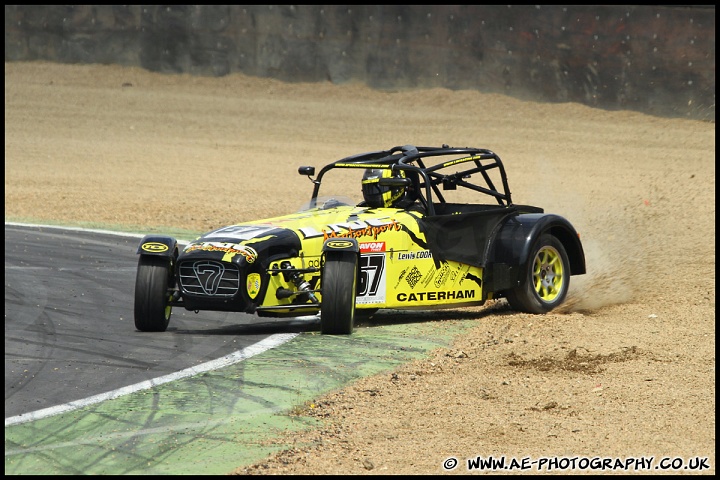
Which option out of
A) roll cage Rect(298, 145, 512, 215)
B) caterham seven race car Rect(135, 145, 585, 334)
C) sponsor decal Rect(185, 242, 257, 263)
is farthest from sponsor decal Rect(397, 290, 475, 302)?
sponsor decal Rect(185, 242, 257, 263)

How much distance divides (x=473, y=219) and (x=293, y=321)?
191 centimetres

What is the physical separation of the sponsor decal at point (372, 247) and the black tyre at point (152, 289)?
164 cm

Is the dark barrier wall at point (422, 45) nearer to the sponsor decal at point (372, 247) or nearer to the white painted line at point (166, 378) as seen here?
the sponsor decal at point (372, 247)

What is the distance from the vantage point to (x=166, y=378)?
7988 mm

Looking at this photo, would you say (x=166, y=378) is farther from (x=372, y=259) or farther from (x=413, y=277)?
(x=413, y=277)

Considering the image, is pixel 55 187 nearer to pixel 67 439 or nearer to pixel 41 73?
pixel 41 73

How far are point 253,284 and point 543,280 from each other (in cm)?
313

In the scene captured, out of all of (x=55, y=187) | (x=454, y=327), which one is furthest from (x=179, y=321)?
(x=55, y=187)

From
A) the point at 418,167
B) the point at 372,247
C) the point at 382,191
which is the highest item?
the point at 418,167

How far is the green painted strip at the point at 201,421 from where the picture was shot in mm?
6078

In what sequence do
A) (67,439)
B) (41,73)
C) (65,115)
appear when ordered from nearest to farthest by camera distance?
(67,439), (65,115), (41,73)

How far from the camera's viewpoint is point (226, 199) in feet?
68.2
